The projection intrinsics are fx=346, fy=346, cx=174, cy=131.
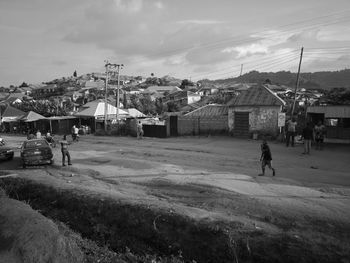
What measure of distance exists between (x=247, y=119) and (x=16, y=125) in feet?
115

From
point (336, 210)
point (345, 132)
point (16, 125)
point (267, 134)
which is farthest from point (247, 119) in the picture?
point (16, 125)

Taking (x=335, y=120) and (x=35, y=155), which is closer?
(x=35, y=155)

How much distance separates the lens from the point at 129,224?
9.90m

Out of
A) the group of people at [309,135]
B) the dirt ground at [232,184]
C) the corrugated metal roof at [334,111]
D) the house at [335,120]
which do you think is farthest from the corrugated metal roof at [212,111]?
the group of people at [309,135]

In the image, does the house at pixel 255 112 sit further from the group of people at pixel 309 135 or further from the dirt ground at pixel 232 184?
the dirt ground at pixel 232 184

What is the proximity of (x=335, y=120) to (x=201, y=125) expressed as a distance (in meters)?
10.2

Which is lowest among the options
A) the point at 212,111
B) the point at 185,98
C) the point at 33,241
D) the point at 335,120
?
the point at 33,241

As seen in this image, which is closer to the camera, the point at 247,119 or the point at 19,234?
the point at 19,234

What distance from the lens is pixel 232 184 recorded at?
12.4m

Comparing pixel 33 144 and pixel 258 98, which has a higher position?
pixel 258 98

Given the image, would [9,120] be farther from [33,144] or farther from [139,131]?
[33,144]

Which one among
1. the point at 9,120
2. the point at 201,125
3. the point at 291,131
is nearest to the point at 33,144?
the point at 201,125

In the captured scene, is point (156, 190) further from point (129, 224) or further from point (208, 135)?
point (208, 135)

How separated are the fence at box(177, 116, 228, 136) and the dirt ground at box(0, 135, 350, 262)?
A: 5.67 metres
